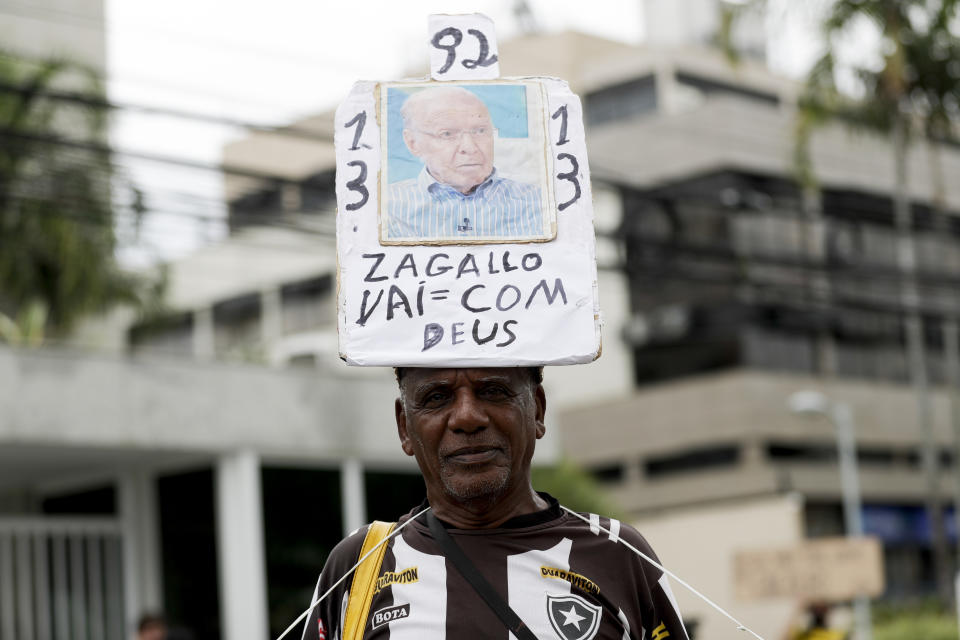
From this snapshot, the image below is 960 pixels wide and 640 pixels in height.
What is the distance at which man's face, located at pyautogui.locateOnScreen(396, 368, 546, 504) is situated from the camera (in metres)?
3.03

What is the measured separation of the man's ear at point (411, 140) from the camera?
3.33 meters

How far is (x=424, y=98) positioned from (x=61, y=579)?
1310 centimetres

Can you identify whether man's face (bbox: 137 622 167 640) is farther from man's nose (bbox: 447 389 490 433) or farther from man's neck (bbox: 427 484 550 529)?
man's nose (bbox: 447 389 490 433)

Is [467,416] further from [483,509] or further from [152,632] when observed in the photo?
[152,632]

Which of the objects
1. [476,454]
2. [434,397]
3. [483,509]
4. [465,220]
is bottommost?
[483,509]

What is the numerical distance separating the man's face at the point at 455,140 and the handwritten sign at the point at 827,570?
13753mm

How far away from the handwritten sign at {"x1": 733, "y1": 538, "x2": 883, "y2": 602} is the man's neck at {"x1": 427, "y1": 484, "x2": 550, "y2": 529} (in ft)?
45.1

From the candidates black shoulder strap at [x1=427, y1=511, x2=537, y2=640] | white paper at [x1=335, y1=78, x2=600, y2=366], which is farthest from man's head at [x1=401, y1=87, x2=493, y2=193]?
black shoulder strap at [x1=427, y1=511, x2=537, y2=640]

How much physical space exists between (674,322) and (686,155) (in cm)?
422

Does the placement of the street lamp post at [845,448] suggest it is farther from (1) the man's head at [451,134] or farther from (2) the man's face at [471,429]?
(2) the man's face at [471,429]

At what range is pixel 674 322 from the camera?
122 ft

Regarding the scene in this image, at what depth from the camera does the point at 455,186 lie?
10.7ft

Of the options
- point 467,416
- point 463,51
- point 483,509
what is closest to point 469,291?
point 467,416

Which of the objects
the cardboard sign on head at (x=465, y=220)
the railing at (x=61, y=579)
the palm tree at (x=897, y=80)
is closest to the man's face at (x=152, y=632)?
the railing at (x=61, y=579)
